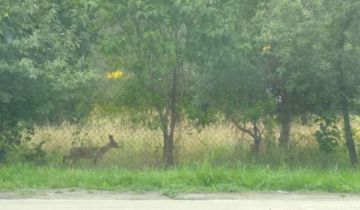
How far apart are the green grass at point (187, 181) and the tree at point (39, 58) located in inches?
72.6

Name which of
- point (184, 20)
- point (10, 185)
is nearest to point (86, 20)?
point (184, 20)

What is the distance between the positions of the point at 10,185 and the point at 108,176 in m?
1.61

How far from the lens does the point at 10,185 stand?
10.9m

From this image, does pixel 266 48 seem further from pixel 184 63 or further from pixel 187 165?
pixel 187 165

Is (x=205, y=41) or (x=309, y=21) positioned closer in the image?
(x=309, y=21)

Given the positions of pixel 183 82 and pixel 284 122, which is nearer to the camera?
pixel 183 82

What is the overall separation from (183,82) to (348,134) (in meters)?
3.57

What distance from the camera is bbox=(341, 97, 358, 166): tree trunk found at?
13781 mm

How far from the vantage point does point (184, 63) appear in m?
14.0

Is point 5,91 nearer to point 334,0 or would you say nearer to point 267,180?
point 267,180

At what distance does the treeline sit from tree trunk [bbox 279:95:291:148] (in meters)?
0.02

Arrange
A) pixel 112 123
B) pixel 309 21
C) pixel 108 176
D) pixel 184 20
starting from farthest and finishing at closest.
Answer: pixel 112 123
pixel 184 20
pixel 309 21
pixel 108 176
